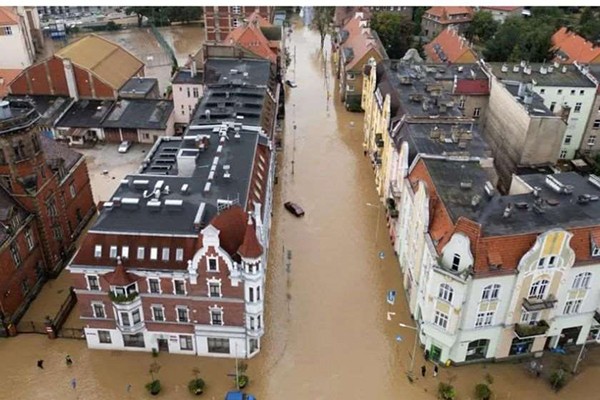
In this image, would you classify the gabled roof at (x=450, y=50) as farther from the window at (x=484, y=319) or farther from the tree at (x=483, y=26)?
the window at (x=484, y=319)

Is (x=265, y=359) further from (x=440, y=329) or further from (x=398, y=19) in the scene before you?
(x=398, y=19)

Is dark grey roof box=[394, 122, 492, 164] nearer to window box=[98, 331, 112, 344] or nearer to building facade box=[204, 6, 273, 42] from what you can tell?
window box=[98, 331, 112, 344]

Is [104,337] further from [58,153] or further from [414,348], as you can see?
[414,348]

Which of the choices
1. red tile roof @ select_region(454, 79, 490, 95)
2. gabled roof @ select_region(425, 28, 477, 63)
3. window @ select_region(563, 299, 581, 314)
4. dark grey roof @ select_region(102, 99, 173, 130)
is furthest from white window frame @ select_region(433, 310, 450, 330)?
gabled roof @ select_region(425, 28, 477, 63)

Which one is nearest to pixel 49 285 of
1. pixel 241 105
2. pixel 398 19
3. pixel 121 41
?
pixel 241 105

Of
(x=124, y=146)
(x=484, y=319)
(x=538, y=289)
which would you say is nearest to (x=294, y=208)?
(x=484, y=319)
